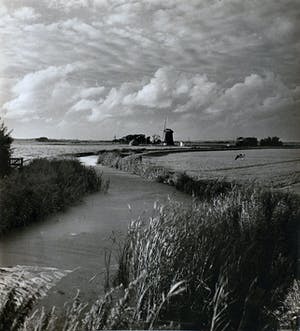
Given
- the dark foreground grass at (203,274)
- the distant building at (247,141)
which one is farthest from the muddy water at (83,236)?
the distant building at (247,141)

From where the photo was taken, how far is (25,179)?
3.12m

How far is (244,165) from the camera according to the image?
9.35 ft

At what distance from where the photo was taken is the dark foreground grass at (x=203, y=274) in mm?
1725

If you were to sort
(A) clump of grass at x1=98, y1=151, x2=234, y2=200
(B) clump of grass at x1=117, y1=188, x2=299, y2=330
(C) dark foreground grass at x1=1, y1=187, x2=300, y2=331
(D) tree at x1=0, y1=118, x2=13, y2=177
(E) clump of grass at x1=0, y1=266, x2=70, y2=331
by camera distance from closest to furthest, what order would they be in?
(E) clump of grass at x1=0, y1=266, x2=70, y2=331, (C) dark foreground grass at x1=1, y1=187, x2=300, y2=331, (B) clump of grass at x1=117, y1=188, x2=299, y2=330, (D) tree at x1=0, y1=118, x2=13, y2=177, (A) clump of grass at x1=98, y1=151, x2=234, y2=200

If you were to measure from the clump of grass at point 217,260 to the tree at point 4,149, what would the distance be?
1046 mm

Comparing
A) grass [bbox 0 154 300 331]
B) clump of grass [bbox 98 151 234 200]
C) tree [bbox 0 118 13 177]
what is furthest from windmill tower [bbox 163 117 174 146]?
tree [bbox 0 118 13 177]

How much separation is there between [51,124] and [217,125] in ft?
3.46

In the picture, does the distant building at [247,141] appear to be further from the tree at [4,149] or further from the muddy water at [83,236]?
the tree at [4,149]

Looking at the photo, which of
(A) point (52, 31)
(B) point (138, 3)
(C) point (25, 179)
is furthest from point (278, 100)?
(C) point (25, 179)

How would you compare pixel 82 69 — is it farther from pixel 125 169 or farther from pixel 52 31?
pixel 125 169

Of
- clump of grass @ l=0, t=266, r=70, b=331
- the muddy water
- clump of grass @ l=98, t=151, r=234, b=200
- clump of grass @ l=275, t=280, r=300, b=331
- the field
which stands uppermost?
the field

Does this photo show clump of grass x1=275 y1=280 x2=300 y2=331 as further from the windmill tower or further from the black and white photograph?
the windmill tower

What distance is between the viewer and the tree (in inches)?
96.1

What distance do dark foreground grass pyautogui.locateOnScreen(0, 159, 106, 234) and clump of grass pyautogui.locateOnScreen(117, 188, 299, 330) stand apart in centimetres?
72
